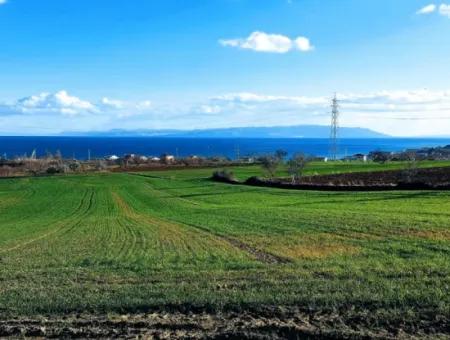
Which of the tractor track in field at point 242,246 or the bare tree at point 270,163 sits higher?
the bare tree at point 270,163

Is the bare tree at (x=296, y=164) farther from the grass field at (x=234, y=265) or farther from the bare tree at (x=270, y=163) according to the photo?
the grass field at (x=234, y=265)

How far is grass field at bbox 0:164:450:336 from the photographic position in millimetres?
12117

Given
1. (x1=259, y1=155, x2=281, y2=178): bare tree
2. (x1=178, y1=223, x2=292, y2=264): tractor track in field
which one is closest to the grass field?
(x1=178, y1=223, x2=292, y2=264): tractor track in field

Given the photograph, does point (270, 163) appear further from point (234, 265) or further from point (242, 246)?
point (234, 265)

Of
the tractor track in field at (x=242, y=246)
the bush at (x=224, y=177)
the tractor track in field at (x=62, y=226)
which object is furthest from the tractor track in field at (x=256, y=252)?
the bush at (x=224, y=177)

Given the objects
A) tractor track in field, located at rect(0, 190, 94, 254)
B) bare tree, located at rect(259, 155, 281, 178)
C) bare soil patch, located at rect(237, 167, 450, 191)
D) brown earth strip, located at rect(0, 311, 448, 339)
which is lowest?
tractor track in field, located at rect(0, 190, 94, 254)

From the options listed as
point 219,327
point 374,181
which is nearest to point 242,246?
point 219,327

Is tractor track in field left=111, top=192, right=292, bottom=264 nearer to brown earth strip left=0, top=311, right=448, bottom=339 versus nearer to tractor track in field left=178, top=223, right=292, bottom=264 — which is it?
tractor track in field left=178, top=223, right=292, bottom=264

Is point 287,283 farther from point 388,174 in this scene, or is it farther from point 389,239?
point 388,174

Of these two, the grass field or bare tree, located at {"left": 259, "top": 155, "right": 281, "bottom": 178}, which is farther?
bare tree, located at {"left": 259, "top": 155, "right": 281, "bottom": 178}

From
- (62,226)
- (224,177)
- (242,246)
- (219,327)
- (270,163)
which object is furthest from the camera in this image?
(270,163)

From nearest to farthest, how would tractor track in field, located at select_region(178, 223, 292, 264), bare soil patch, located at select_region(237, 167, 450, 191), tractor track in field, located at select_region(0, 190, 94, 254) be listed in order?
tractor track in field, located at select_region(178, 223, 292, 264) < tractor track in field, located at select_region(0, 190, 94, 254) < bare soil patch, located at select_region(237, 167, 450, 191)

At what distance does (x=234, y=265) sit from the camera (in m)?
17.5

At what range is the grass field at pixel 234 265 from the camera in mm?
12117
